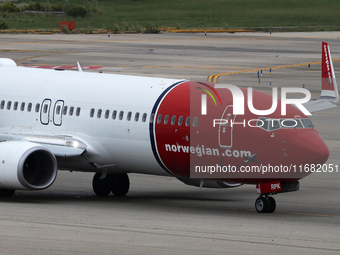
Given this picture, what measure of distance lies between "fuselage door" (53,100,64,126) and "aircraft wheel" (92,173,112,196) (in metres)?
2.76

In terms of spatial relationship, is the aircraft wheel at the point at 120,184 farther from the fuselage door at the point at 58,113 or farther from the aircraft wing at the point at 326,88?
the aircraft wing at the point at 326,88

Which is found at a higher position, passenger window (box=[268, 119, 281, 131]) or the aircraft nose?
passenger window (box=[268, 119, 281, 131])

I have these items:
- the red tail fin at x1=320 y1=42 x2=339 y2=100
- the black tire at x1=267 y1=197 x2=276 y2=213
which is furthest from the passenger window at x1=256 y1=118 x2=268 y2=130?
the red tail fin at x1=320 y1=42 x2=339 y2=100

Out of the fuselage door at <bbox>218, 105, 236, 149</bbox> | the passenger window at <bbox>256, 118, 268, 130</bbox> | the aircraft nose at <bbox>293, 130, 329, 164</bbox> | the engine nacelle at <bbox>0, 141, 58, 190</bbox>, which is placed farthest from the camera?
the engine nacelle at <bbox>0, 141, 58, 190</bbox>

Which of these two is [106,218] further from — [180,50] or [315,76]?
[180,50]

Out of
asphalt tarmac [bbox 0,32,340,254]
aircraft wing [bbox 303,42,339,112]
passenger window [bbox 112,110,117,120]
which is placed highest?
aircraft wing [bbox 303,42,339,112]

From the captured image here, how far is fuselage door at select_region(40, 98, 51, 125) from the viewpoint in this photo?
86.0 feet

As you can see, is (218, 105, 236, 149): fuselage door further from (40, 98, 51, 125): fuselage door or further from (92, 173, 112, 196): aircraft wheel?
(40, 98, 51, 125): fuselage door

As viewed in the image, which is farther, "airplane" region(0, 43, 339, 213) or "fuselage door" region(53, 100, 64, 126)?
"fuselage door" region(53, 100, 64, 126)

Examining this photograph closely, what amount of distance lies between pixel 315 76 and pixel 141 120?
44264 millimetres

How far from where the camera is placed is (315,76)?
65.9 metres

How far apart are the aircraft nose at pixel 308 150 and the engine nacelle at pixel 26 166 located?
323 inches

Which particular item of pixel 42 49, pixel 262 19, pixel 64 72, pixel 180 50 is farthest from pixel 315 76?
pixel 262 19

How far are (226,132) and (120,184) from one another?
262 inches
